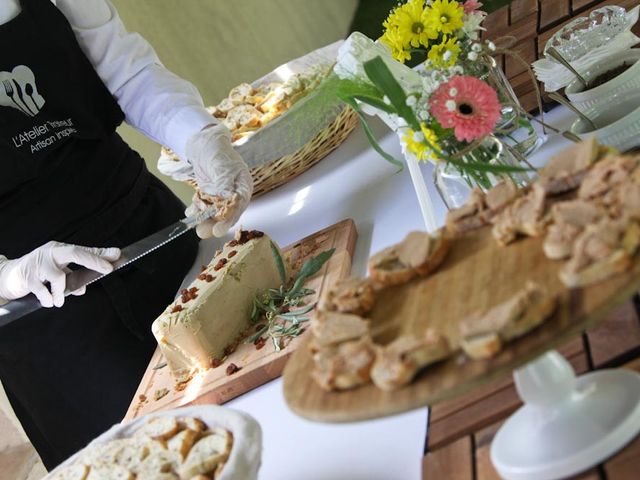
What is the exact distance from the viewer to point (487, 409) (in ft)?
2.74

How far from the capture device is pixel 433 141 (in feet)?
3.44

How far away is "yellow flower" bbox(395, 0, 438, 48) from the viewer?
1.17 m

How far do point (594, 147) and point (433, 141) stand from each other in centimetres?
33

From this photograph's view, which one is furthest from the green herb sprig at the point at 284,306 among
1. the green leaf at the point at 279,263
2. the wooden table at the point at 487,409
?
the wooden table at the point at 487,409

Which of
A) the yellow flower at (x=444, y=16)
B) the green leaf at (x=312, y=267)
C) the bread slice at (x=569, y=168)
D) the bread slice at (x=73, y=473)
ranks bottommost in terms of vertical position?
the green leaf at (x=312, y=267)

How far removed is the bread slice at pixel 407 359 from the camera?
586 mm

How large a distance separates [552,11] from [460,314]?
3.67ft

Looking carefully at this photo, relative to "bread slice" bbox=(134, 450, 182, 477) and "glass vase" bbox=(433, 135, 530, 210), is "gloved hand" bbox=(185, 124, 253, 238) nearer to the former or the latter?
"glass vase" bbox=(433, 135, 530, 210)

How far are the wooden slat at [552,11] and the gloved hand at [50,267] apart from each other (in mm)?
959

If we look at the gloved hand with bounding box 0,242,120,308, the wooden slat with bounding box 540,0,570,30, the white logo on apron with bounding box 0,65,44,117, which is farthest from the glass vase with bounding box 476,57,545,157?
the white logo on apron with bounding box 0,65,44,117

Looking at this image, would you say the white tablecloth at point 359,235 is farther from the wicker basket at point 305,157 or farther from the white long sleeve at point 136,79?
the white long sleeve at point 136,79

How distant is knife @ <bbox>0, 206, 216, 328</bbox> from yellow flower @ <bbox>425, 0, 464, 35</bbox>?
653mm

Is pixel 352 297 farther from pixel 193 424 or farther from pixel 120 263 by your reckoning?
pixel 120 263

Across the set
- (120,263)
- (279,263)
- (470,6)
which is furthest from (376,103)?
(120,263)
